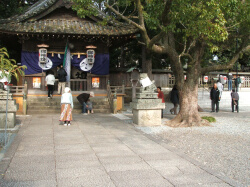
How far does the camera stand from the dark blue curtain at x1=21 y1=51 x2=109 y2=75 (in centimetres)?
Result: 1628

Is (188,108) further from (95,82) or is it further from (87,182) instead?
(95,82)

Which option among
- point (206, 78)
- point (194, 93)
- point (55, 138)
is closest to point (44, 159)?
point (55, 138)

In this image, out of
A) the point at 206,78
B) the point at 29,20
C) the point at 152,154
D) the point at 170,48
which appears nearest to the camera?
the point at 152,154

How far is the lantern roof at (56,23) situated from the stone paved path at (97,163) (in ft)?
28.4

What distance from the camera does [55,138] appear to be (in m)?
7.80

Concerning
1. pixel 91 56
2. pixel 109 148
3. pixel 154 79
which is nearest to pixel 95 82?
pixel 91 56

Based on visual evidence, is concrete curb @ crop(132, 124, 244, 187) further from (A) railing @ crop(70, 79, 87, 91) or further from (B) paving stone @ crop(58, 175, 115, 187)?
(A) railing @ crop(70, 79, 87, 91)

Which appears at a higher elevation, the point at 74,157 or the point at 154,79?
the point at 154,79

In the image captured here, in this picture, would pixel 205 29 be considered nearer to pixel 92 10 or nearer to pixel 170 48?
pixel 170 48

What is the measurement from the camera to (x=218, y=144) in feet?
24.4

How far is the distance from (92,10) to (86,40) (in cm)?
605

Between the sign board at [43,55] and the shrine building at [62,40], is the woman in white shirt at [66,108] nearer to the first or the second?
the shrine building at [62,40]

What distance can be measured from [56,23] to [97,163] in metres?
13.1

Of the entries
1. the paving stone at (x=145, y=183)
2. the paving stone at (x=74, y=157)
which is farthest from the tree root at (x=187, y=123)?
the paving stone at (x=145, y=183)
